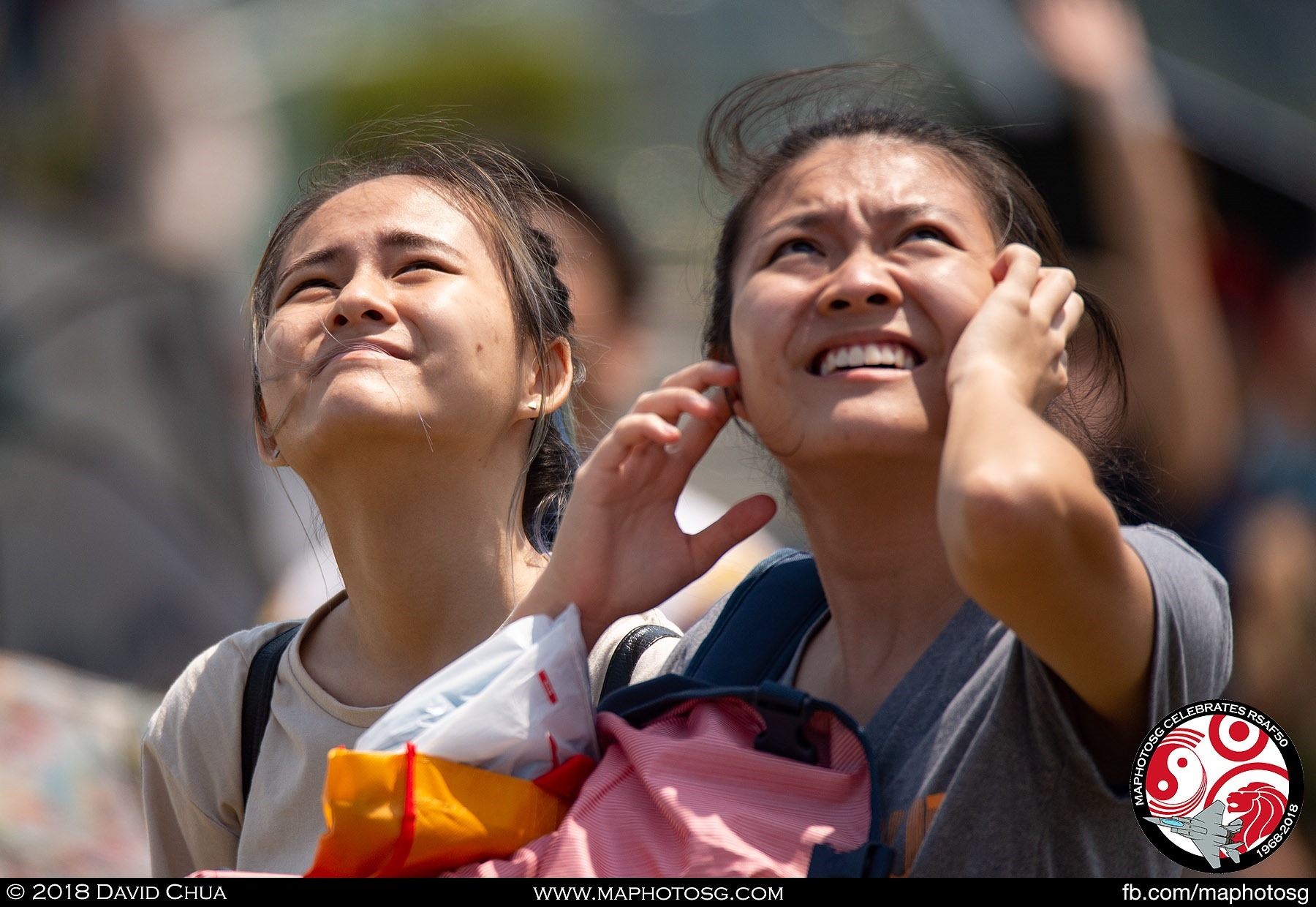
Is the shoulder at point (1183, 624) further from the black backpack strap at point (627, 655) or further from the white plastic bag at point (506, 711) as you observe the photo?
the black backpack strap at point (627, 655)

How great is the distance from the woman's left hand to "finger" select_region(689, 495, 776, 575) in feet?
1.59

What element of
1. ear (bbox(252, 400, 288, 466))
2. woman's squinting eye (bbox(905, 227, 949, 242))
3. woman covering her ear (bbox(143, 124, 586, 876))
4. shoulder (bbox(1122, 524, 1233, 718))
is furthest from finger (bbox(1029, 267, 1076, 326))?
ear (bbox(252, 400, 288, 466))

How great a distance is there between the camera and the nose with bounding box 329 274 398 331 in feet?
7.54

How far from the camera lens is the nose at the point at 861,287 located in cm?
194

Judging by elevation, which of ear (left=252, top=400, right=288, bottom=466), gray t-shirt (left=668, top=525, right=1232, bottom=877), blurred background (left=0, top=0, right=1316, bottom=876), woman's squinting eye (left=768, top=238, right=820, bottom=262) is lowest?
blurred background (left=0, top=0, right=1316, bottom=876)

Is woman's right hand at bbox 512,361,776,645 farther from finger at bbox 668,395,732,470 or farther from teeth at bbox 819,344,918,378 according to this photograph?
teeth at bbox 819,344,918,378

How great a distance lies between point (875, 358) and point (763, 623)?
47 cm

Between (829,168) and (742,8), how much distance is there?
57.9ft

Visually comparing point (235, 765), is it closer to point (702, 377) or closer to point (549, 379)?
point (549, 379)

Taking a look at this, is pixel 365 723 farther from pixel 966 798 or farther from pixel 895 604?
pixel 966 798

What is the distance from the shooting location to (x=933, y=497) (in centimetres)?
199

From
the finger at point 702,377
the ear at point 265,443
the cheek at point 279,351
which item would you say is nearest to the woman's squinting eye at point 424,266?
the cheek at point 279,351

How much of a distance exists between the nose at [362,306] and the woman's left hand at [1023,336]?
970 mm

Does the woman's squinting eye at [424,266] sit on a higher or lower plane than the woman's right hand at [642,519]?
higher
